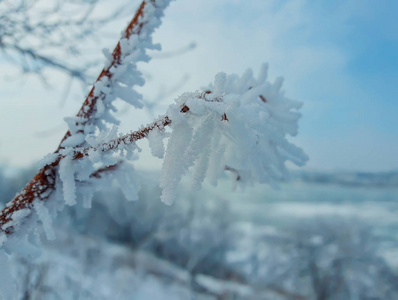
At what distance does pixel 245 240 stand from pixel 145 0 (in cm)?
648

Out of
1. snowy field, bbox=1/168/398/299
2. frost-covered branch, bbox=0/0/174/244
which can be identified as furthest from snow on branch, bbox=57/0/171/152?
snowy field, bbox=1/168/398/299

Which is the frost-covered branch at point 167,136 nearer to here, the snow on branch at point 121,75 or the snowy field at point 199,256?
the snow on branch at point 121,75

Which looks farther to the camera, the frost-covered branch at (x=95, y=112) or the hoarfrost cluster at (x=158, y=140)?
the frost-covered branch at (x=95, y=112)

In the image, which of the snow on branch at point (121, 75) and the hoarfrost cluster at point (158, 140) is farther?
the snow on branch at point (121, 75)

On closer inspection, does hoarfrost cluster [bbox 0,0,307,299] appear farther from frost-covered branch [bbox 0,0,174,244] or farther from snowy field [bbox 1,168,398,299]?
snowy field [bbox 1,168,398,299]

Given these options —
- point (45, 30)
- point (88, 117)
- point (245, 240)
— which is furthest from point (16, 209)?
point (245, 240)

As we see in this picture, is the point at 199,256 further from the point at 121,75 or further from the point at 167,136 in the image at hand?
the point at 167,136

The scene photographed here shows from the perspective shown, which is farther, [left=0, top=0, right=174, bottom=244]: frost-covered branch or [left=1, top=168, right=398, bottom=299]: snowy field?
[left=1, top=168, right=398, bottom=299]: snowy field

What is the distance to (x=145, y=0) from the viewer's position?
33.3 inches

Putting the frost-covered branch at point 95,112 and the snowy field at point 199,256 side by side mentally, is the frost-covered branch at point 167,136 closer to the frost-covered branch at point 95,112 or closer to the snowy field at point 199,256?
the frost-covered branch at point 95,112

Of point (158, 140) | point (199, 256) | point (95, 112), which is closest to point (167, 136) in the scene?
point (158, 140)

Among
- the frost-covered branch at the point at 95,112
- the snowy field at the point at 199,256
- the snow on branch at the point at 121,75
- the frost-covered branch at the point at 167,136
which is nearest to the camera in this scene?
the frost-covered branch at the point at 167,136

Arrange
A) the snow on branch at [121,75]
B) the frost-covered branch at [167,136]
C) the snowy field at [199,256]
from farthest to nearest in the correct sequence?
the snowy field at [199,256]
the snow on branch at [121,75]
the frost-covered branch at [167,136]

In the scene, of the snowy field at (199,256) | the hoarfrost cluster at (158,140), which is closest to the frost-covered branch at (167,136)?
the hoarfrost cluster at (158,140)
